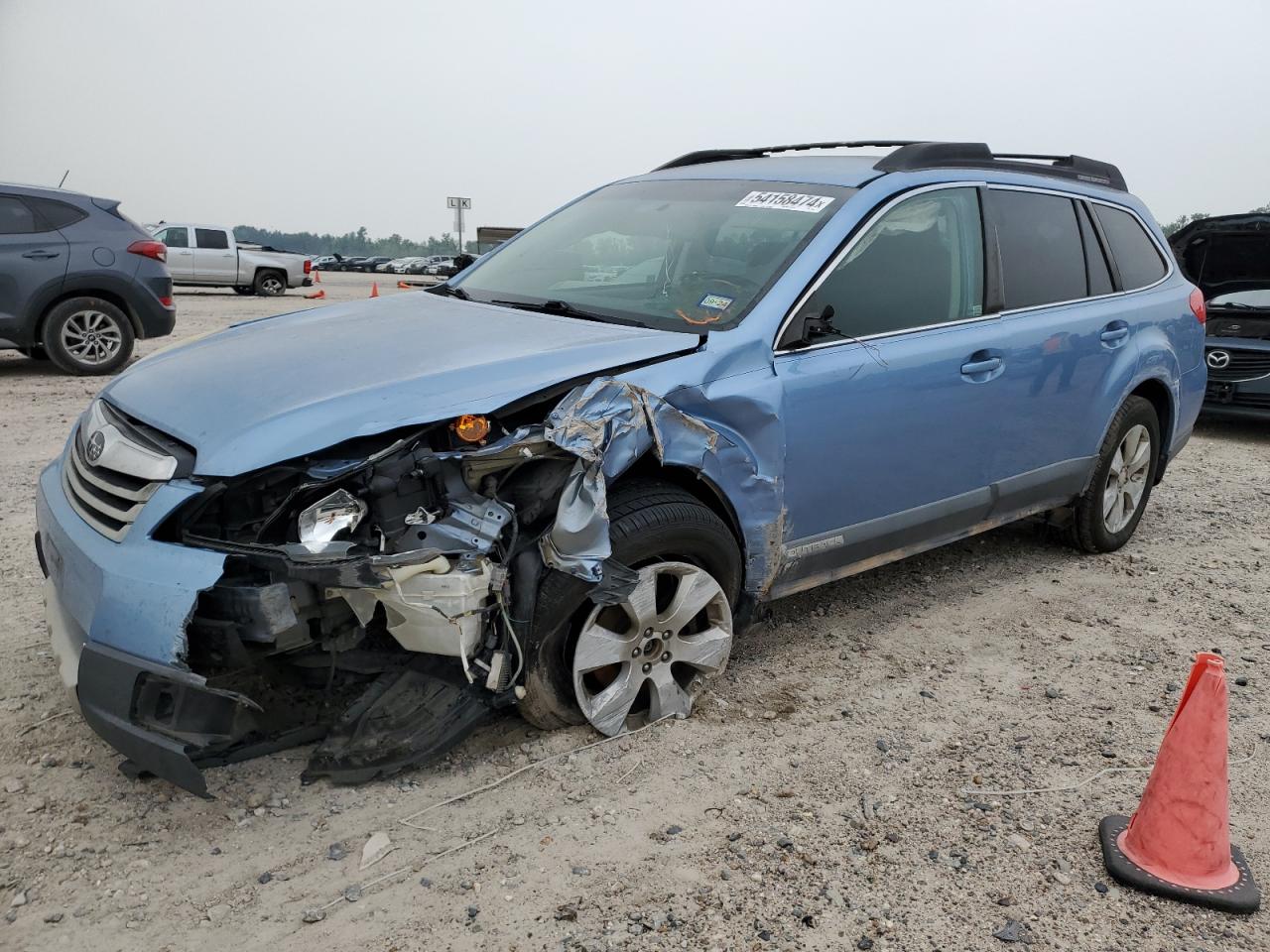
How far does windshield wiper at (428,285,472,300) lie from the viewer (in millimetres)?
4070

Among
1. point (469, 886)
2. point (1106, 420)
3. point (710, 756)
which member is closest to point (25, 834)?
point (469, 886)

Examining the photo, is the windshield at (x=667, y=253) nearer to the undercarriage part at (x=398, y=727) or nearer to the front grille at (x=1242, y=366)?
the undercarriage part at (x=398, y=727)

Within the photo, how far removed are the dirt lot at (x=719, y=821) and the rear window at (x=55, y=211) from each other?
609 centimetres

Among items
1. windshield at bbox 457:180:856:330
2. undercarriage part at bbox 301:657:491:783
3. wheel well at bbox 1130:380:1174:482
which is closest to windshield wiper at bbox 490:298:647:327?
windshield at bbox 457:180:856:330

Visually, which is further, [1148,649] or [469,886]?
[1148,649]

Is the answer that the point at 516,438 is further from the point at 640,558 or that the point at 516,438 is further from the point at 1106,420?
the point at 1106,420

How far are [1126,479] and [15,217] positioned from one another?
8.92 meters


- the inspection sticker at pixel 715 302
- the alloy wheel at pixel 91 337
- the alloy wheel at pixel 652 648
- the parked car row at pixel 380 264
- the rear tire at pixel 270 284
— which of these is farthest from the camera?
the parked car row at pixel 380 264

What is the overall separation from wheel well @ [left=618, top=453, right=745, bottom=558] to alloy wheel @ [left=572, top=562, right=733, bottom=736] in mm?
200

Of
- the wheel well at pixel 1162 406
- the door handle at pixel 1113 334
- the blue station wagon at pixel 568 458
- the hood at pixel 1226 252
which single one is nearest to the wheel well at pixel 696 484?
the blue station wagon at pixel 568 458

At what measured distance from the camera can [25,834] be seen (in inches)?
104

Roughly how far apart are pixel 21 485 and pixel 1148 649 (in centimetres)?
563

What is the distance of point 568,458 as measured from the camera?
285 cm

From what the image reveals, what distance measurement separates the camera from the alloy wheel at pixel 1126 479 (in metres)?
5.06
